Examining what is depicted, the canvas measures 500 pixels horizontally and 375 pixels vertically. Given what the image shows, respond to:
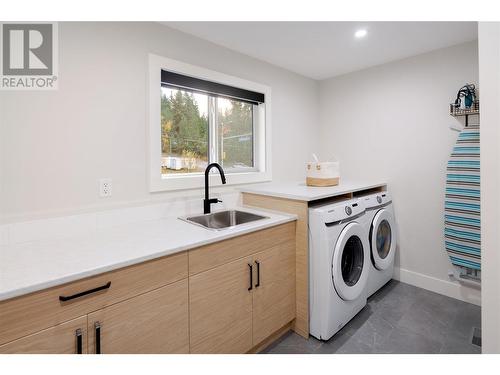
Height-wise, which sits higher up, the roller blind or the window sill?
the roller blind

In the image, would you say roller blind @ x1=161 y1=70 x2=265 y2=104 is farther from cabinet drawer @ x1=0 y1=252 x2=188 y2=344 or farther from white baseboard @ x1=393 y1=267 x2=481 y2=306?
white baseboard @ x1=393 y1=267 x2=481 y2=306

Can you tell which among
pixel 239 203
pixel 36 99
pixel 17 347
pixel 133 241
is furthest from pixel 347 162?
pixel 17 347

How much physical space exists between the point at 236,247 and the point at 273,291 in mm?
461

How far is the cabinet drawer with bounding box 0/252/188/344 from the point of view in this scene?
0.91 m

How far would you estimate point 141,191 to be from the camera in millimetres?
1832

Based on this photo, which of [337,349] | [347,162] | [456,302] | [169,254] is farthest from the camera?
[347,162]

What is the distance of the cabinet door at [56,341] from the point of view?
0.92 m

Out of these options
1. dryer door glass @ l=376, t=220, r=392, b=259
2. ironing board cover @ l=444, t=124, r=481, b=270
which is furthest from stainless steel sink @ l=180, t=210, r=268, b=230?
ironing board cover @ l=444, t=124, r=481, b=270

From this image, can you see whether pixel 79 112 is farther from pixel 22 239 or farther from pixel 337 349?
pixel 337 349

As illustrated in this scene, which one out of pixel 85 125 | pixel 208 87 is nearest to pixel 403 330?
pixel 208 87

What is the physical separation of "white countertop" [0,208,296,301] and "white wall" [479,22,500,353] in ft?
3.45

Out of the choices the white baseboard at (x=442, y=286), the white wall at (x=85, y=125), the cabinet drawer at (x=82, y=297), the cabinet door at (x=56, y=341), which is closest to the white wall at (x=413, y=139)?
the white baseboard at (x=442, y=286)

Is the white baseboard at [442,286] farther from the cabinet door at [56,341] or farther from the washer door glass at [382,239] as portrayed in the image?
the cabinet door at [56,341]
